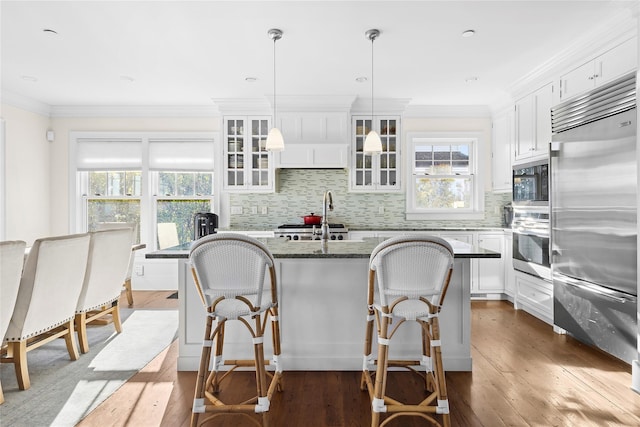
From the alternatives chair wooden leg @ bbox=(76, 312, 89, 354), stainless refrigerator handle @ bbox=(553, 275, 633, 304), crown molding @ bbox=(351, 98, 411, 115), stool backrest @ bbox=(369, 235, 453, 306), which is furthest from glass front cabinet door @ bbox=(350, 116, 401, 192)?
chair wooden leg @ bbox=(76, 312, 89, 354)

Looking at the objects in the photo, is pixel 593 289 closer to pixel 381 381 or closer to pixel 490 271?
pixel 490 271

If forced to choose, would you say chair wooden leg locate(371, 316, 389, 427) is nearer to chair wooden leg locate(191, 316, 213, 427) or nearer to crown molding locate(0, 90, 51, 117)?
chair wooden leg locate(191, 316, 213, 427)

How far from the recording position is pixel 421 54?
10.6ft

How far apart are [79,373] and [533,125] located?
445 centimetres

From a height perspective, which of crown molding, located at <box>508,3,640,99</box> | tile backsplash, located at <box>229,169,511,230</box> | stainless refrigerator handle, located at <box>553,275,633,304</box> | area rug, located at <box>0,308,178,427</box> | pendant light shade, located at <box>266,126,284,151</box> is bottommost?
area rug, located at <box>0,308,178,427</box>

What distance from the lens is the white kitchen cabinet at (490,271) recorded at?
4.44m

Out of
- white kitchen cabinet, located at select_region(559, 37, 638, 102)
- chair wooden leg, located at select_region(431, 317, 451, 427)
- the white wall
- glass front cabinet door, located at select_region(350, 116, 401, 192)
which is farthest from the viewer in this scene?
glass front cabinet door, located at select_region(350, 116, 401, 192)

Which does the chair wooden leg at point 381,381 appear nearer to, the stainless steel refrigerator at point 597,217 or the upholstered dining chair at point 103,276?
the stainless steel refrigerator at point 597,217

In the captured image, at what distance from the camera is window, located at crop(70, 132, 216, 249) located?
16.3 feet

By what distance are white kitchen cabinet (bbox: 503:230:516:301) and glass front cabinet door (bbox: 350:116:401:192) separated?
4.70 ft

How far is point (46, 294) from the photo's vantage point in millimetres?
2301

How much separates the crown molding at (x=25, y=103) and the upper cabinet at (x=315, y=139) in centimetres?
318

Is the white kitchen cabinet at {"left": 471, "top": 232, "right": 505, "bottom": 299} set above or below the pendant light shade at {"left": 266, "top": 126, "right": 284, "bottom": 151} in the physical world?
below

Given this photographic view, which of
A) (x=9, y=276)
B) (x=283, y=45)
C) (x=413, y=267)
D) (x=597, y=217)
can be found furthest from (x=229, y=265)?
(x=597, y=217)
